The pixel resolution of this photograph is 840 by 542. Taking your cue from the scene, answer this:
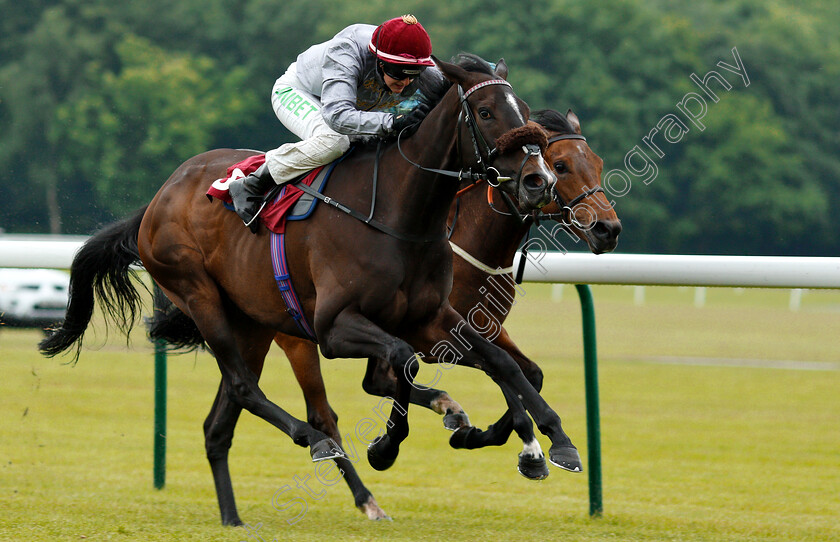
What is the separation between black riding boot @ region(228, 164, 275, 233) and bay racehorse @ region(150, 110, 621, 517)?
2.81 feet

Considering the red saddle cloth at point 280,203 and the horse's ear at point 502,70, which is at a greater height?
the horse's ear at point 502,70

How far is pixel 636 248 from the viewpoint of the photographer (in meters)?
26.0

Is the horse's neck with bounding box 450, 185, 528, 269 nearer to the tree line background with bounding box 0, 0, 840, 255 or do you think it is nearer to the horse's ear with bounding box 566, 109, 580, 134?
the horse's ear with bounding box 566, 109, 580, 134

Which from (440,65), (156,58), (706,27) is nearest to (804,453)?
(440,65)

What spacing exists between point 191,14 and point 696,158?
13.7 meters

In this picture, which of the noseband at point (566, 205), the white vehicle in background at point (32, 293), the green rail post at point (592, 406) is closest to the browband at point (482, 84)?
the noseband at point (566, 205)

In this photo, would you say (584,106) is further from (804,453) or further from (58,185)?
(804,453)

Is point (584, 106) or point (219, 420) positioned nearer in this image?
point (219, 420)

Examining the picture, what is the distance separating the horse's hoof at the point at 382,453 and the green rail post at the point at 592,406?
942 mm

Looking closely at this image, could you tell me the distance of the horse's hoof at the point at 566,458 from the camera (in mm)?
3566

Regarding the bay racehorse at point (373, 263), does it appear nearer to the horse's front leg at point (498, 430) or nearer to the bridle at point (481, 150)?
the bridle at point (481, 150)

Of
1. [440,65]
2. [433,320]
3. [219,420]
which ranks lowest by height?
[219,420]

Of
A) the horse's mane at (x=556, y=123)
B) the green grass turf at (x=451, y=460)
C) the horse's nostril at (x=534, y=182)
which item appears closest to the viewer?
the horse's nostril at (x=534, y=182)

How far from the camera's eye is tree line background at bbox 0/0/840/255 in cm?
2398
